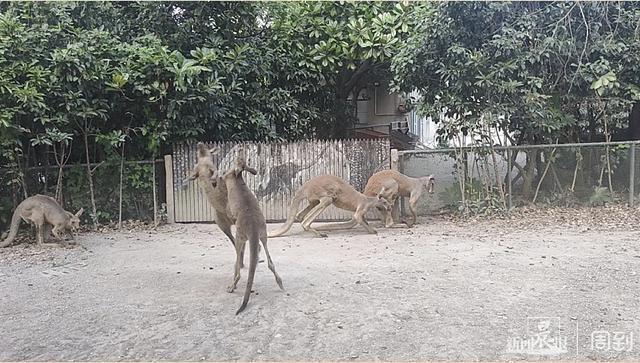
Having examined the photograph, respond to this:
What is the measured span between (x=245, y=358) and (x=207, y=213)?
7.26 m

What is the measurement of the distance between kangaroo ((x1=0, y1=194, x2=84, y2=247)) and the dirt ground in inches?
12.0

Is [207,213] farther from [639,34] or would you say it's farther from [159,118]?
[639,34]

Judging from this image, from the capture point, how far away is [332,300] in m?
5.59

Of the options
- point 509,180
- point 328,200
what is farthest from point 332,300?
point 509,180

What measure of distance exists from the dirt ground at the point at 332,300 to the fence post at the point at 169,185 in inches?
83.9

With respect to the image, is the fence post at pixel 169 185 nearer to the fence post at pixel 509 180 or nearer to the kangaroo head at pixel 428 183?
the kangaroo head at pixel 428 183

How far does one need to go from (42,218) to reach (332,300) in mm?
5771

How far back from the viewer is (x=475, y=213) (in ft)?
36.2

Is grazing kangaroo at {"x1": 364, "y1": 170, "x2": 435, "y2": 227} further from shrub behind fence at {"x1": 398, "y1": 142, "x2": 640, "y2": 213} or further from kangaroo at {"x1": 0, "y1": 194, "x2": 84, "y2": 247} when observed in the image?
kangaroo at {"x1": 0, "y1": 194, "x2": 84, "y2": 247}

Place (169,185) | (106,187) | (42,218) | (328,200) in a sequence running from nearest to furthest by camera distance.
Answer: (42,218) → (328,200) → (106,187) → (169,185)

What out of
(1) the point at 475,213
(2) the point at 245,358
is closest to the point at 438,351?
(2) the point at 245,358

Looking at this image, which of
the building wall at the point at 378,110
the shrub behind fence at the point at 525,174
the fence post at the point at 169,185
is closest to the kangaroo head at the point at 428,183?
the shrub behind fence at the point at 525,174

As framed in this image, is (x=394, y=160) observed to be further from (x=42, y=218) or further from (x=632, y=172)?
(x=42, y=218)

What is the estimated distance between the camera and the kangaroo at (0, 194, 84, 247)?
8789mm
